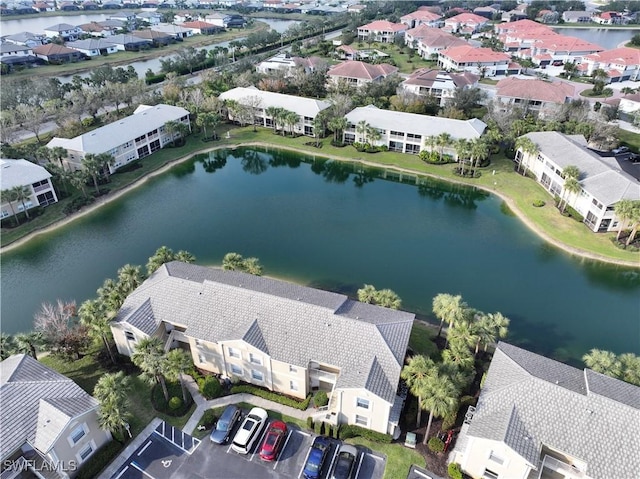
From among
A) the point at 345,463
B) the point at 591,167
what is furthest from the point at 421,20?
the point at 345,463

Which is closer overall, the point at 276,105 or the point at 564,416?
the point at 564,416

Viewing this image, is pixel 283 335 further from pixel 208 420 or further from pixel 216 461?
pixel 216 461

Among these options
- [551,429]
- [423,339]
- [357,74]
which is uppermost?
[357,74]

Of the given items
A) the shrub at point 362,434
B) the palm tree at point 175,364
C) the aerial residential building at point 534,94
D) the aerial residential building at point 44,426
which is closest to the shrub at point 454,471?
the shrub at point 362,434

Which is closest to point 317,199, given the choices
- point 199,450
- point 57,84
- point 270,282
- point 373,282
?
point 373,282

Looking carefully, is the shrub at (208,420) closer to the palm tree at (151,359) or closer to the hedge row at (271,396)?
the hedge row at (271,396)

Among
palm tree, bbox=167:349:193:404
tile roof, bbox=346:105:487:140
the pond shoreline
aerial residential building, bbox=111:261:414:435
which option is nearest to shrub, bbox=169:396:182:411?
palm tree, bbox=167:349:193:404
